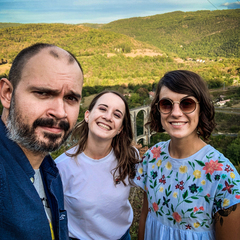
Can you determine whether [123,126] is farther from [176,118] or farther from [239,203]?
[239,203]

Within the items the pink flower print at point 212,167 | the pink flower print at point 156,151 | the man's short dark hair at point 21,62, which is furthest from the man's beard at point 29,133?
the pink flower print at point 212,167

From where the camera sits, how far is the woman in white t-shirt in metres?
1.69

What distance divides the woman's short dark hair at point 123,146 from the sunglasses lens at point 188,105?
82 cm

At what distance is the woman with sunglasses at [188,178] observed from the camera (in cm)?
116

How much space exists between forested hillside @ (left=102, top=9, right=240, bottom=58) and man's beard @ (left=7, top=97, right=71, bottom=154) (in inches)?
3652

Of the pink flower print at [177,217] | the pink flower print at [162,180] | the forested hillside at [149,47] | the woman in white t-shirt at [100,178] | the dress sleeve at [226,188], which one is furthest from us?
the forested hillside at [149,47]

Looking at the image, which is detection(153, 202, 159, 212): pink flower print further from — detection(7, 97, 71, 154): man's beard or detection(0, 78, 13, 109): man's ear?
detection(0, 78, 13, 109): man's ear

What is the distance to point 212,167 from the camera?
123cm

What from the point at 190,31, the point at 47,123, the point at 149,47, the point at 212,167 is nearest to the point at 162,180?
the point at 212,167

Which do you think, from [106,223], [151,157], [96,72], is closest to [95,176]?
[106,223]

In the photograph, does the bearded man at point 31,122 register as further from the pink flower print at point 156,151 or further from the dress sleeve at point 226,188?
the dress sleeve at point 226,188

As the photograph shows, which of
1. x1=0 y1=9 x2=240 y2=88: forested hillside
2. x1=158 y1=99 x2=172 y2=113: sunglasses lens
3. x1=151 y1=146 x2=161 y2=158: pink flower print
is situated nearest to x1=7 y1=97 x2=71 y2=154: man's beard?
x1=158 y1=99 x2=172 y2=113: sunglasses lens

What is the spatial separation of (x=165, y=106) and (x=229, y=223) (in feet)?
2.77

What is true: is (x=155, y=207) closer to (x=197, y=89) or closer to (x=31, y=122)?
(x=197, y=89)
